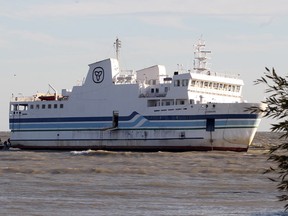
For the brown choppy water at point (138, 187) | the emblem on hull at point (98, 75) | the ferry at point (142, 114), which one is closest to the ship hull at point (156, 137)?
the ferry at point (142, 114)

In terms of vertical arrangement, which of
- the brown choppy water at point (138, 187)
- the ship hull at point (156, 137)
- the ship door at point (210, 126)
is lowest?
the brown choppy water at point (138, 187)

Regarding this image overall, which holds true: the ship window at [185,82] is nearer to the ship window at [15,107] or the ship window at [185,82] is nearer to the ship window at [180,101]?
the ship window at [180,101]

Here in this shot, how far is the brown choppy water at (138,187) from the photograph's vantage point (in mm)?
22625

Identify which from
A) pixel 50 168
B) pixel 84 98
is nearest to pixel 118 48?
pixel 84 98

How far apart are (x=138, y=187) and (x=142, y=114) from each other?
2871 cm

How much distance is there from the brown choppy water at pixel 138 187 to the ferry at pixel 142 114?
832 cm

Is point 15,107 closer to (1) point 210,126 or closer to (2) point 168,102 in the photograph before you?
(2) point 168,102

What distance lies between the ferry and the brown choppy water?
8322 millimetres

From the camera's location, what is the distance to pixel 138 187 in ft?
96.3

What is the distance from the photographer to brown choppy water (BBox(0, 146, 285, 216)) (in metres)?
22.6

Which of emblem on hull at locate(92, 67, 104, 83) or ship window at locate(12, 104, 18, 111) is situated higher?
emblem on hull at locate(92, 67, 104, 83)

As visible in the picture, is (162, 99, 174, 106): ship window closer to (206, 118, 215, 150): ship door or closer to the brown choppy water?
(206, 118, 215, 150): ship door

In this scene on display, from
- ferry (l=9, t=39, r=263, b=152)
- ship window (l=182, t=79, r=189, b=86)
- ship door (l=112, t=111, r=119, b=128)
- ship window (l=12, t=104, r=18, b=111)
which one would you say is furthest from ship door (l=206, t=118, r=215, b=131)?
ship window (l=12, t=104, r=18, b=111)

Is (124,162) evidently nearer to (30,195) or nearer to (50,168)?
(50,168)
